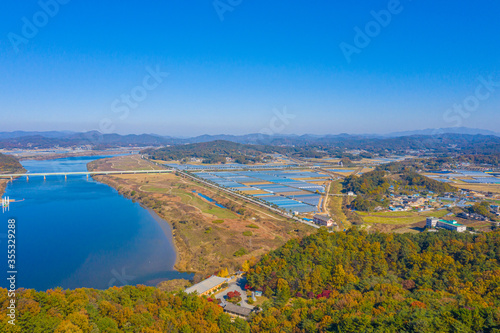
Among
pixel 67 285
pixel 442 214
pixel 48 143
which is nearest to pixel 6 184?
pixel 67 285

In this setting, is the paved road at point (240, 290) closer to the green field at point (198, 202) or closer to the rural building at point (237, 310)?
the rural building at point (237, 310)

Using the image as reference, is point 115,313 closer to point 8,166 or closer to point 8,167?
point 8,167

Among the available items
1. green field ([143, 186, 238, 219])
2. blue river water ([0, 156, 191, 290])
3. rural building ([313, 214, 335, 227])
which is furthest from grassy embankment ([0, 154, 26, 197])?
rural building ([313, 214, 335, 227])

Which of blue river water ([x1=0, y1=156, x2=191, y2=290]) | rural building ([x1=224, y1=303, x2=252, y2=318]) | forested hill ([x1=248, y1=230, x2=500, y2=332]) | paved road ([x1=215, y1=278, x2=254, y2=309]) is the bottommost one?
blue river water ([x1=0, y1=156, x2=191, y2=290])

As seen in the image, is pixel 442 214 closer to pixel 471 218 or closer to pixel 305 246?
pixel 471 218

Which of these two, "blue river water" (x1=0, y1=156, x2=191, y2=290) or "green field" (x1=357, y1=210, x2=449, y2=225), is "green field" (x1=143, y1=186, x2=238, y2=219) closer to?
"blue river water" (x1=0, y1=156, x2=191, y2=290)

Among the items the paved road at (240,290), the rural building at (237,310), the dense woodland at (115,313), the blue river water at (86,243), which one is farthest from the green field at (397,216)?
the dense woodland at (115,313)

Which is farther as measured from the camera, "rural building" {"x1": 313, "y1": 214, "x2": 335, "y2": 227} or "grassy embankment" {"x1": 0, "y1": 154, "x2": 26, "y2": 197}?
"grassy embankment" {"x1": 0, "y1": 154, "x2": 26, "y2": 197}
